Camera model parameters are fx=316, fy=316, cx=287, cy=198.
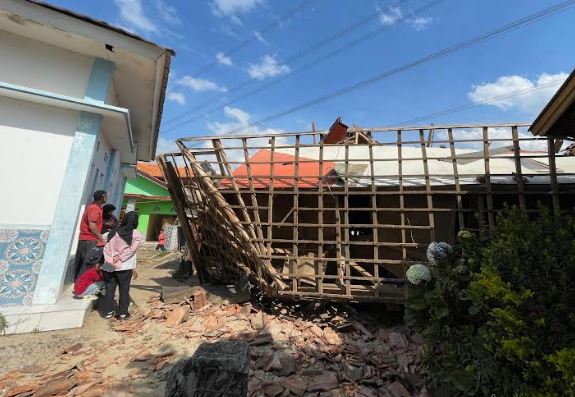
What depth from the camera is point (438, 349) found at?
3.01m

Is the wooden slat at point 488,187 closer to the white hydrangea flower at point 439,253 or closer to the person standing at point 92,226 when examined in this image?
the white hydrangea flower at point 439,253

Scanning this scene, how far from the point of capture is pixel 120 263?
477cm

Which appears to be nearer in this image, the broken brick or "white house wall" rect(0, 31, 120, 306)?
"white house wall" rect(0, 31, 120, 306)

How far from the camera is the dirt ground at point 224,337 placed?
314 cm

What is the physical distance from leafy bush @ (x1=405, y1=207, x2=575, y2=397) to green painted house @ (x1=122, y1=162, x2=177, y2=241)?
16731mm

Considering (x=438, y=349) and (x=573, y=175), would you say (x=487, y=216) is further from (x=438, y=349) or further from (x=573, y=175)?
(x=438, y=349)

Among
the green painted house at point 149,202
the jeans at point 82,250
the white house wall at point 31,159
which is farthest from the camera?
the green painted house at point 149,202

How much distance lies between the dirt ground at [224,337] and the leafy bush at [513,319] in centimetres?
77

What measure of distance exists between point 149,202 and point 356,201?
57.8ft

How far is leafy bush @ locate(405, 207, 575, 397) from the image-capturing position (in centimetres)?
197

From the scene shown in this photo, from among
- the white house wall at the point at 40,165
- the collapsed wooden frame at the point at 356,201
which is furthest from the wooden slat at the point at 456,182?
the white house wall at the point at 40,165

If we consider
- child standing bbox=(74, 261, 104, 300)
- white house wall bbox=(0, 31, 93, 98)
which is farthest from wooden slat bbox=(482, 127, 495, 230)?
white house wall bbox=(0, 31, 93, 98)

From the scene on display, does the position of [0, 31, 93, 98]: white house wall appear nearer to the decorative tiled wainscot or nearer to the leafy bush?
the decorative tiled wainscot

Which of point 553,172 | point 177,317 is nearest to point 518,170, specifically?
point 553,172
